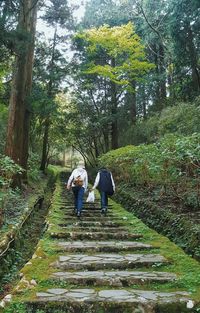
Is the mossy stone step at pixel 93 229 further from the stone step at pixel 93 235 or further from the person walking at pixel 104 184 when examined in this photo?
the person walking at pixel 104 184

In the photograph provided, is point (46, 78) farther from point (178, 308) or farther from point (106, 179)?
point (178, 308)

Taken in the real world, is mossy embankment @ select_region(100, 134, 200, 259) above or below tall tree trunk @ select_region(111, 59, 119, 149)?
below

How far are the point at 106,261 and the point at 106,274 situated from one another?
2.08ft

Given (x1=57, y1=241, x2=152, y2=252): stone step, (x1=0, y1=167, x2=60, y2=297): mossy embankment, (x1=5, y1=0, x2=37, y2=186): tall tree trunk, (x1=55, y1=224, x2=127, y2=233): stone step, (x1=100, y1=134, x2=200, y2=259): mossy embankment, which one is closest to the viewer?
(x1=0, y1=167, x2=60, y2=297): mossy embankment

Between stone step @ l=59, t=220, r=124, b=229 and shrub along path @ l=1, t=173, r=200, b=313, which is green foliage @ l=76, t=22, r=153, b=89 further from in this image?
shrub along path @ l=1, t=173, r=200, b=313

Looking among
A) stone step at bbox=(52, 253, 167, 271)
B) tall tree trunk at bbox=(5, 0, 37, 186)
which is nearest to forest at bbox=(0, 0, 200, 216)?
tall tree trunk at bbox=(5, 0, 37, 186)

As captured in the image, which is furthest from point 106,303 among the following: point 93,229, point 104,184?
point 104,184

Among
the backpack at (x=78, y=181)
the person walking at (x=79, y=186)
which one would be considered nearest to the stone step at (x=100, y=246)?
the person walking at (x=79, y=186)

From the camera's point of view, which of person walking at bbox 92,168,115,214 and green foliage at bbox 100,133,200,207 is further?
person walking at bbox 92,168,115,214

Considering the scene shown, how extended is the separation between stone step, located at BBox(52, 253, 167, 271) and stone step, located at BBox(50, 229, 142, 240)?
1.49 metres

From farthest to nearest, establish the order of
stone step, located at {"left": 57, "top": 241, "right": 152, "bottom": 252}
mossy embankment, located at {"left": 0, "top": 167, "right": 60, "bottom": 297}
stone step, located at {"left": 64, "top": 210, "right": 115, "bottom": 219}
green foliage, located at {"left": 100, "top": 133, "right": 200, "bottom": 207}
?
stone step, located at {"left": 64, "top": 210, "right": 115, "bottom": 219} → green foliage, located at {"left": 100, "top": 133, "right": 200, "bottom": 207} → stone step, located at {"left": 57, "top": 241, "right": 152, "bottom": 252} → mossy embankment, located at {"left": 0, "top": 167, "right": 60, "bottom": 297}

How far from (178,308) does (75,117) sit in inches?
1115

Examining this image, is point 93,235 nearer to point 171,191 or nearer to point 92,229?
point 92,229

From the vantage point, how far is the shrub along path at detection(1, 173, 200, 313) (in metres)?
4.78
